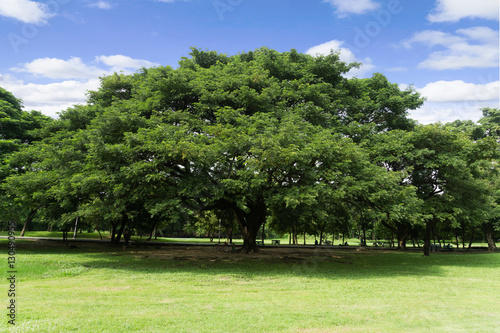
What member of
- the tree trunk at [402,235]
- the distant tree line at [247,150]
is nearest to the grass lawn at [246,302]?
the distant tree line at [247,150]

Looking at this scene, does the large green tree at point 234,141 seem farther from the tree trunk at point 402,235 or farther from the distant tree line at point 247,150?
the tree trunk at point 402,235

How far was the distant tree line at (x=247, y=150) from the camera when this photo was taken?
15.1 meters

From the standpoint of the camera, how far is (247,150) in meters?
15.7

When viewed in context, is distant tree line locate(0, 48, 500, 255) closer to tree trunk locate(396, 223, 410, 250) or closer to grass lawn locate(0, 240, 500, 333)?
grass lawn locate(0, 240, 500, 333)

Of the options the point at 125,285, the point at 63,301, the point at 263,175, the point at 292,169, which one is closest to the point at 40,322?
the point at 63,301

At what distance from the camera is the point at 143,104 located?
1922cm

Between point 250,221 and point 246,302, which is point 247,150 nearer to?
point 246,302

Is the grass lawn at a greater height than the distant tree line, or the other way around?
the distant tree line

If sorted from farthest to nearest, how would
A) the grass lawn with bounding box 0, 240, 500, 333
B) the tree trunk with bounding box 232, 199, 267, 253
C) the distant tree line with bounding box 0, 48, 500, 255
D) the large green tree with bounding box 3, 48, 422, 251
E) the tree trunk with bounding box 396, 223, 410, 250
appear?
the tree trunk with bounding box 396, 223, 410, 250 < the tree trunk with bounding box 232, 199, 267, 253 < the distant tree line with bounding box 0, 48, 500, 255 < the large green tree with bounding box 3, 48, 422, 251 < the grass lawn with bounding box 0, 240, 500, 333

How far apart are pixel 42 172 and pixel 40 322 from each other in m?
16.0

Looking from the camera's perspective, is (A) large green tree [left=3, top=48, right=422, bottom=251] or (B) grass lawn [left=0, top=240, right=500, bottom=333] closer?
(B) grass lawn [left=0, top=240, right=500, bottom=333]

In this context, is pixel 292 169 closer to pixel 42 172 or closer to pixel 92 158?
pixel 92 158

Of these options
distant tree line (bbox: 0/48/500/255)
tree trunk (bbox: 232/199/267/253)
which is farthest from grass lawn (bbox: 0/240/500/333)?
tree trunk (bbox: 232/199/267/253)

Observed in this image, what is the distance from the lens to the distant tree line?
1508cm
